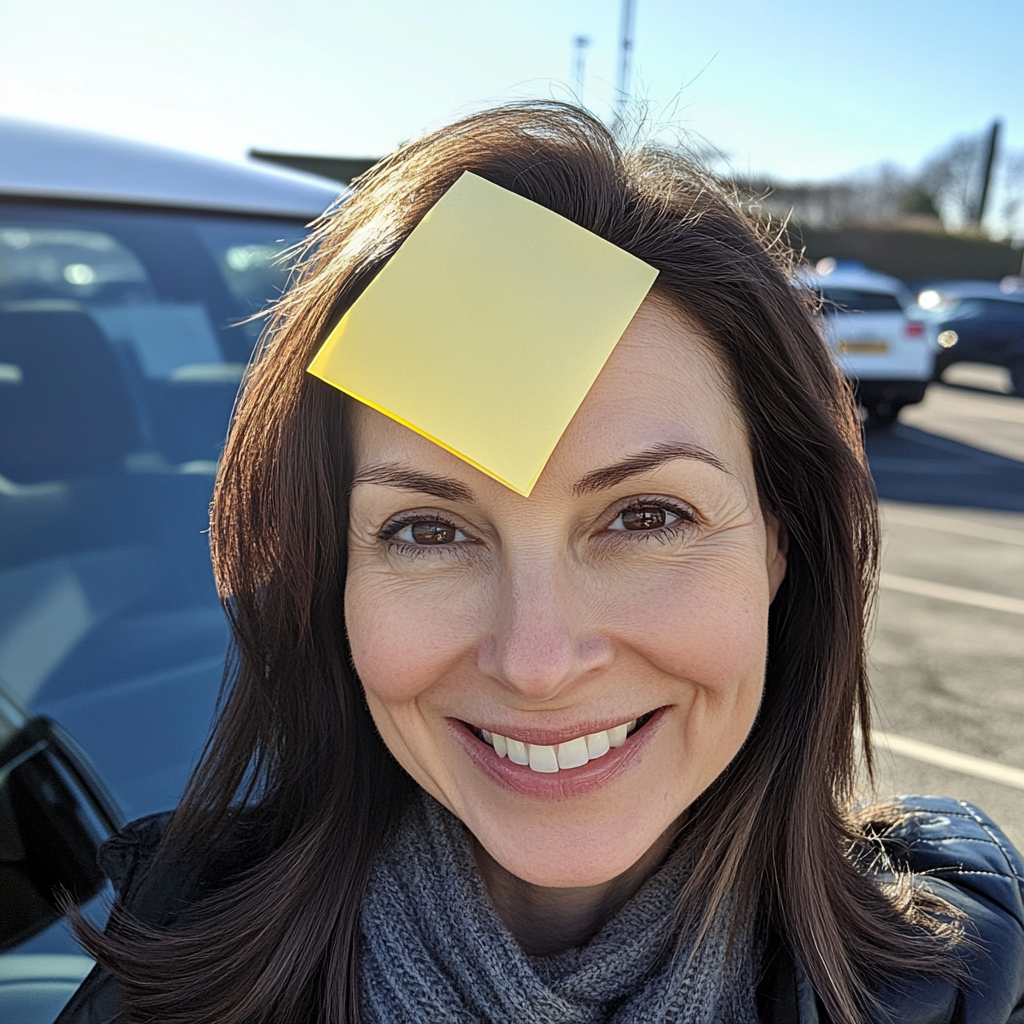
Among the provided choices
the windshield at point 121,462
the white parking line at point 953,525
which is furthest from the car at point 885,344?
the windshield at point 121,462

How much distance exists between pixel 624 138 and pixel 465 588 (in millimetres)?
657

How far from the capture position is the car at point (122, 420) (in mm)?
1538

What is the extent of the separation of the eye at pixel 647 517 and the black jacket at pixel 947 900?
58 cm

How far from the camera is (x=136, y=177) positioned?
1973 mm

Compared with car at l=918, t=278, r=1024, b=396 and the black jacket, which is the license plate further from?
the black jacket

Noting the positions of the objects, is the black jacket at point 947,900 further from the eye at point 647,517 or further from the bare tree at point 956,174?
the bare tree at point 956,174

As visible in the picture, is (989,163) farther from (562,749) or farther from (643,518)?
(562,749)

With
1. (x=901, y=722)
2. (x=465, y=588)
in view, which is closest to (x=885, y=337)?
(x=901, y=722)

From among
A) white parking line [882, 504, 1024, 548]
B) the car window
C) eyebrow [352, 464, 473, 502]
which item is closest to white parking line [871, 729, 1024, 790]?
eyebrow [352, 464, 473, 502]

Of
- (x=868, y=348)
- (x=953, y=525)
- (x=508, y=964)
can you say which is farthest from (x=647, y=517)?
(x=868, y=348)

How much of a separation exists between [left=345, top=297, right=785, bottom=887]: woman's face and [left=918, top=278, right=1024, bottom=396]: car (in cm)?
1531

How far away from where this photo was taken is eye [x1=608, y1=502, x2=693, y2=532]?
1.14 metres

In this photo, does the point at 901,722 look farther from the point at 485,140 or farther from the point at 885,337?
the point at 885,337

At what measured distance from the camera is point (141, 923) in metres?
1.25
